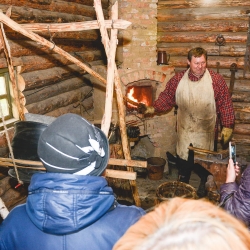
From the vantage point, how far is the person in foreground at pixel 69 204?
5.24ft

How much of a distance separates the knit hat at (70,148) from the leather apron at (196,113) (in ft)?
15.4

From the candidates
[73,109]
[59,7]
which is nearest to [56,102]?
[73,109]

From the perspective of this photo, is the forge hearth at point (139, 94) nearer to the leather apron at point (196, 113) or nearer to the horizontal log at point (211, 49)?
the horizontal log at point (211, 49)

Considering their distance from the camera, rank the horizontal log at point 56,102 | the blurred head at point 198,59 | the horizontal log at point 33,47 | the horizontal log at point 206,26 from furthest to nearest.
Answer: the horizontal log at point 206,26, the blurred head at point 198,59, the horizontal log at point 56,102, the horizontal log at point 33,47

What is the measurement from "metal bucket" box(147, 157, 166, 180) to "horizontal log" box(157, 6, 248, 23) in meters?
4.09

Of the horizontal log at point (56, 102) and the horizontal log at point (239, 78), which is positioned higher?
the horizontal log at point (239, 78)

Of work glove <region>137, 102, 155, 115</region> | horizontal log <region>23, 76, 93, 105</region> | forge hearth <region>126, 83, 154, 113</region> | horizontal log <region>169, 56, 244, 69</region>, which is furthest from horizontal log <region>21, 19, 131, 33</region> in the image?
horizontal log <region>169, 56, 244, 69</region>

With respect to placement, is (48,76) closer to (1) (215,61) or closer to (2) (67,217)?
(2) (67,217)

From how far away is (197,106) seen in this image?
616cm

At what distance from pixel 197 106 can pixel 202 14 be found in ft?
8.85

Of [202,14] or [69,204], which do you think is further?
[202,14]

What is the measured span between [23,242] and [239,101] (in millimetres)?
7038

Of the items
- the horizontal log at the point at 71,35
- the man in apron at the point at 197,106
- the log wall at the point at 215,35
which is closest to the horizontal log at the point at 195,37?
the log wall at the point at 215,35

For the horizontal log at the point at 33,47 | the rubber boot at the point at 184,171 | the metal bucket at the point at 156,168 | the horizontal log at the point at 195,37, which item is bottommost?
the metal bucket at the point at 156,168
